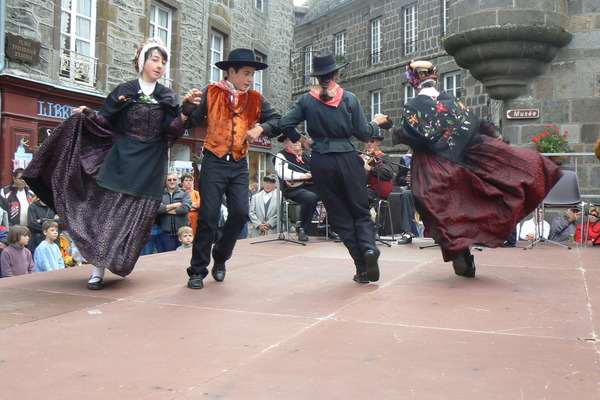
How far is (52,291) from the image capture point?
4934 millimetres

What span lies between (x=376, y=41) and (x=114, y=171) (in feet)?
79.8

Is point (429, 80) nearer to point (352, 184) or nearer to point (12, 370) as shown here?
point (352, 184)

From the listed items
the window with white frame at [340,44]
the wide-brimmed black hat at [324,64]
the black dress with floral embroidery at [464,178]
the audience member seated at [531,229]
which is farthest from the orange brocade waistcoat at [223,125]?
the window with white frame at [340,44]

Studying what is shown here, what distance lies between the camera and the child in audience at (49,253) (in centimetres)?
770

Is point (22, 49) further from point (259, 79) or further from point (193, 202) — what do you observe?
point (259, 79)

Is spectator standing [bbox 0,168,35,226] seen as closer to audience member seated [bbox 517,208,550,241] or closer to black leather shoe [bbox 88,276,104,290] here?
black leather shoe [bbox 88,276,104,290]

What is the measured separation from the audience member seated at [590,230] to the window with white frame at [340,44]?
22205 millimetres

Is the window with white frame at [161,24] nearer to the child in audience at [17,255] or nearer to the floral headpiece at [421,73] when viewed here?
the child in audience at [17,255]

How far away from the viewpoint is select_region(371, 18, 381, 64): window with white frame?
2789 cm

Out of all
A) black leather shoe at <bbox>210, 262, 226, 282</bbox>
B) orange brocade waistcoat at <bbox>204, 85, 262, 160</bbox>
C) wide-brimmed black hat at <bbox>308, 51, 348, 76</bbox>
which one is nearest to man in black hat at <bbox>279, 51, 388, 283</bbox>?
wide-brimmed black hat at <bbox>308, 51, 348, 76</bbox>

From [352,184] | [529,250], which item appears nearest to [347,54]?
[529,250]

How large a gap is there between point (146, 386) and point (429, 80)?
13.2ft

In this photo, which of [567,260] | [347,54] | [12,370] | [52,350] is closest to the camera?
[12,370]

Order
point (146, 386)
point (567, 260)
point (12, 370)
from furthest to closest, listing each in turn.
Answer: point (567, 260), point (12, 370), point (146, 386)
